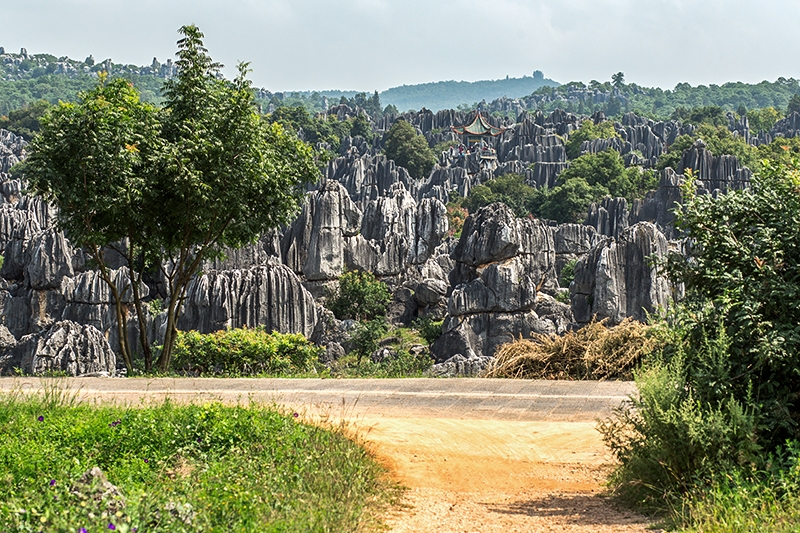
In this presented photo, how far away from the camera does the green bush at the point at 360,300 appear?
158 feet

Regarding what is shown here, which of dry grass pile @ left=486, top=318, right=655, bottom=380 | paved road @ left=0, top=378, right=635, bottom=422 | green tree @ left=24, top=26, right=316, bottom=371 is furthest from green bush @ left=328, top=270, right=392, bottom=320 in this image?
paved road @ left=0, top=378, right=635, bottom=422

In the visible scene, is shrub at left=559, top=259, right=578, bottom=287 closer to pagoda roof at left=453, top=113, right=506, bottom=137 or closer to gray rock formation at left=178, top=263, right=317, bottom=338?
gray rock formation at left=178, top=263, right=317, bottom=338

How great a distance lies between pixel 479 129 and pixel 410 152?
2138 centimetres

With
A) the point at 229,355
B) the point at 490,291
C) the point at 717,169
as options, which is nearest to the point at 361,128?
the point at 717,169

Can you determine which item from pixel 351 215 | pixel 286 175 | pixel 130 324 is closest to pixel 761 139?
pixel 351 215

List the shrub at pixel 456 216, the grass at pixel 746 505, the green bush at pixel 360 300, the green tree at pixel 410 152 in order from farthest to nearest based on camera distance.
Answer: the green tree at pixel 410 152 → the shrub at pixel 456 216 → the green bush at pixel 360 300 → the grass at pixel 746 505

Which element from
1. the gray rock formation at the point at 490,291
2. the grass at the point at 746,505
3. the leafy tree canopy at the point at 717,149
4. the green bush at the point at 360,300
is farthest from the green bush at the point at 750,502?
the leafy tree canopy at the point at 717,149

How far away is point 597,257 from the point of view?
42.4 metres

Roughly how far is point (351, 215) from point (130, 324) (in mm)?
20697

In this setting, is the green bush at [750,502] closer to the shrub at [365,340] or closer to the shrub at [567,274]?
the shrub at [365,340]

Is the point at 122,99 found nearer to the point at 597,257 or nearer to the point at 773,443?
the point at 773,443

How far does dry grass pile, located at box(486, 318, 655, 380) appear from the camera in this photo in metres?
11.7

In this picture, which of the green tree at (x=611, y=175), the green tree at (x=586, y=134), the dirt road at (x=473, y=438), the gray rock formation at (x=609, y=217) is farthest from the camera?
the green tree at (x=586, y=134)

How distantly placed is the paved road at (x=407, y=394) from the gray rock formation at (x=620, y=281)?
30.6m
